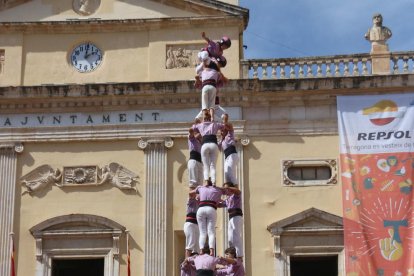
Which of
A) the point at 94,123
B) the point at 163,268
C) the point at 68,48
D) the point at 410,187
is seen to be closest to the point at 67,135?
the point at 94,123

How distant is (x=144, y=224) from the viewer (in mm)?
18766

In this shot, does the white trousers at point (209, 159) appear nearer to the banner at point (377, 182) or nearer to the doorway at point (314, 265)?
the banner at point (377, 182)

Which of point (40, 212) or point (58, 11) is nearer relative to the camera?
point (40, 212)

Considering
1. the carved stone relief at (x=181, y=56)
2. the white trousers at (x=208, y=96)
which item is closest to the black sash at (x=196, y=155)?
the white trousers at (x=208, y=96)

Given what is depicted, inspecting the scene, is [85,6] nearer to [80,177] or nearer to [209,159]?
[80,177]

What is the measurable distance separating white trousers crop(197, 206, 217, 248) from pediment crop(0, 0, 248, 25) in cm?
879

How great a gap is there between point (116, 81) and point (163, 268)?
412cm

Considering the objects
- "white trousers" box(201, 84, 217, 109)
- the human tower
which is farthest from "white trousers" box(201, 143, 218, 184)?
"white trousers" box(201, 84, 217, 109)

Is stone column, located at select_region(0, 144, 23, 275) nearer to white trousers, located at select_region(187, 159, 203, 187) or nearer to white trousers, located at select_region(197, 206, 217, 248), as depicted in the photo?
white trousers, located at select_region(187, 159, 203, 187)

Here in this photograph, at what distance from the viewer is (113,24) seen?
65.9ft

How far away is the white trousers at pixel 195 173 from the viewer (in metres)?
12.4

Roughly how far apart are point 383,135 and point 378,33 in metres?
2.33

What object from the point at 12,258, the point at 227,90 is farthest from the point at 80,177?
the point at 227,90

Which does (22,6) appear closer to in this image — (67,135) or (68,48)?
(68,48)
